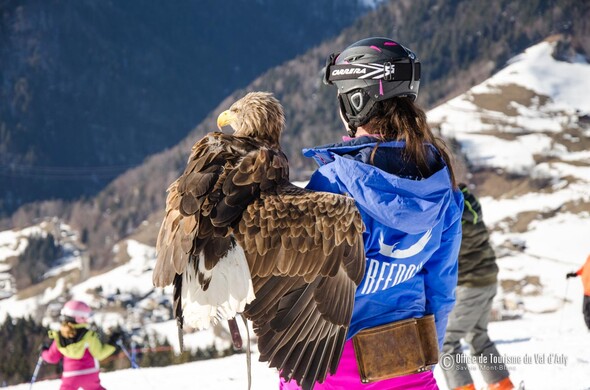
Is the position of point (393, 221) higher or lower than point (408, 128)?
lower

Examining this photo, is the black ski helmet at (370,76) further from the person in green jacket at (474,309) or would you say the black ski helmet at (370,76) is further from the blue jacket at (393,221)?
the person in green jacket at (474,309)

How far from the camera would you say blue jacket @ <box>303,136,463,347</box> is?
2.28 metres

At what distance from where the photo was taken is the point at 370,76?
2.57 meters

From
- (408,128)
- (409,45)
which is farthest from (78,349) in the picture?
(409,45)

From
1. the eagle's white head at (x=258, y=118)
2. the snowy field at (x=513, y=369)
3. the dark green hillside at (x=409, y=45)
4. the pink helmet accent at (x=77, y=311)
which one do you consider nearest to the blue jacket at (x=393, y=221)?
the eagle's white head at (x=258, y=118)

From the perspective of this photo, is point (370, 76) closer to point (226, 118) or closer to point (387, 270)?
point (226, 118)

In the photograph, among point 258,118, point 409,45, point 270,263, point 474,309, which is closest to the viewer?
point 270,263

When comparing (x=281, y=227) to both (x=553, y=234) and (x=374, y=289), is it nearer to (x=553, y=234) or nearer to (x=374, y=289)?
(x=374, y=289)

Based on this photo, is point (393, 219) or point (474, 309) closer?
point (393, 219)

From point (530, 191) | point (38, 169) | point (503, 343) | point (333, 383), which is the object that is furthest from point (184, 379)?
point (38, 169)

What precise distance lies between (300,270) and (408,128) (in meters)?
0.61

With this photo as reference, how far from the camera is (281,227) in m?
2.21

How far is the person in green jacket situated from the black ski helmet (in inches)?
116

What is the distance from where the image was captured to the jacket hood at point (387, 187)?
7.43 ft
